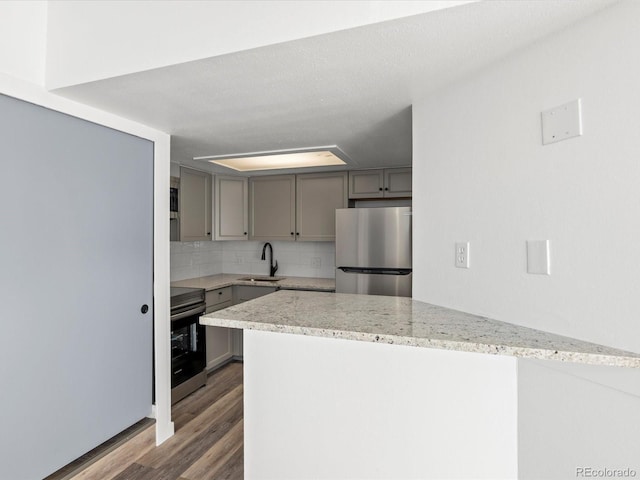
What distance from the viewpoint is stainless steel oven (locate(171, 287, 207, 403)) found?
287 centimetres

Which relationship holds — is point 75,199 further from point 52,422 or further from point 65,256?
point 52,422

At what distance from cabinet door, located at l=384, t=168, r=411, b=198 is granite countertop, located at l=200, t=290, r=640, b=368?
72.6 inches

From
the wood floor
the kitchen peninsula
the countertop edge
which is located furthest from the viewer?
the wood floor

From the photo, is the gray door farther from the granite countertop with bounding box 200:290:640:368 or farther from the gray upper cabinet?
the gray upper cabinet

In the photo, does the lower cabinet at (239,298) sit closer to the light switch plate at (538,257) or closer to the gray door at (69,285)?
the gray door at (69,285)

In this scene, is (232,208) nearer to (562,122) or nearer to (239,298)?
(239,298)

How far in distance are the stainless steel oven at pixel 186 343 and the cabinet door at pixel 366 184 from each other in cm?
179

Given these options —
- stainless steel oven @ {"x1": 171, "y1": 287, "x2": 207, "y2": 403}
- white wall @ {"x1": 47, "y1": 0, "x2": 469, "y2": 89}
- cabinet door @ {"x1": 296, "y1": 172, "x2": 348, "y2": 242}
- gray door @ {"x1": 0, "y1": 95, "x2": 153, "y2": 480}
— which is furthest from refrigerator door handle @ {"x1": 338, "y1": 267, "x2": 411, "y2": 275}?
white wall @ {"x1": 47, "y1": 0, "x2": 469, "y2": 89}

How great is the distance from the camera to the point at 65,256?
173 cm

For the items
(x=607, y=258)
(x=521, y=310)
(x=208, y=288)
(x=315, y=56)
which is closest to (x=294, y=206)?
(x=208, y=288)

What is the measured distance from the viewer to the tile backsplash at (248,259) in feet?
12.5

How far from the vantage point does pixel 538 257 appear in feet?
3.92

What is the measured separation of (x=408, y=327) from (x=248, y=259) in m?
3.30

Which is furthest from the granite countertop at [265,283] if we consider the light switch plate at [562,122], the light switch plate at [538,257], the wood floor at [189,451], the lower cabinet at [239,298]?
the light switch plate at [562,122]
